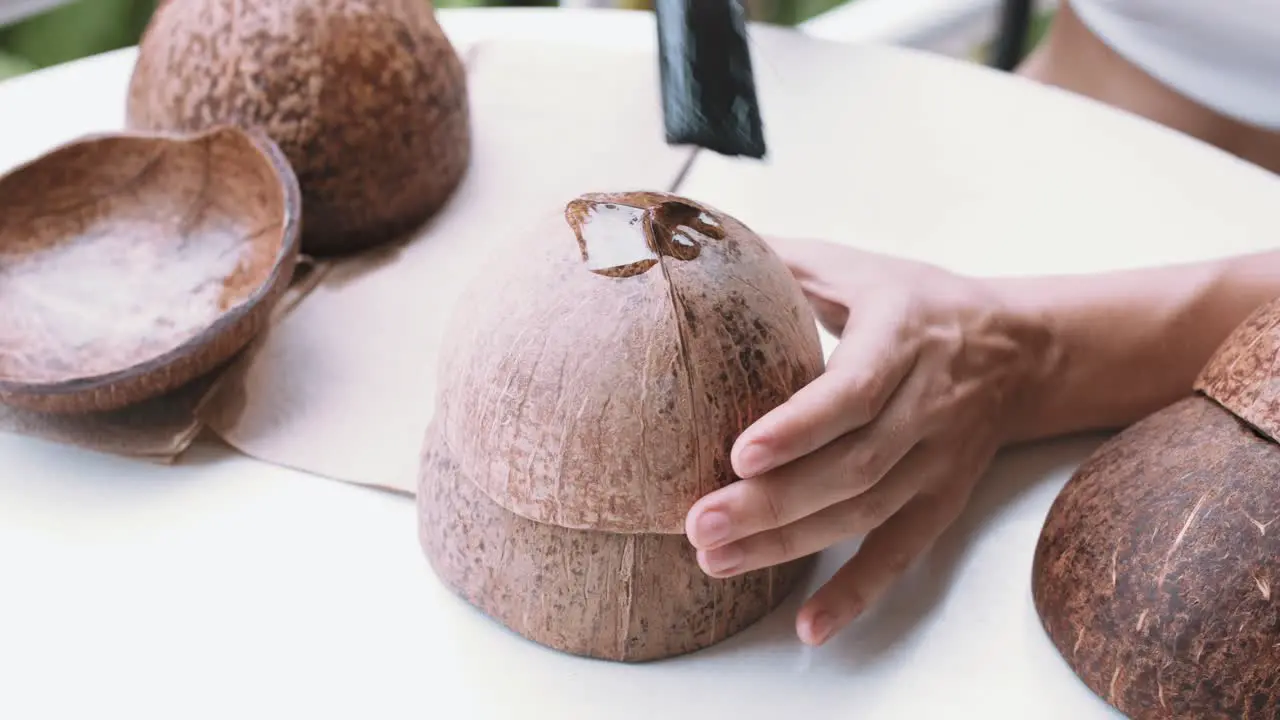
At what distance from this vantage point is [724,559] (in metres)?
0.74

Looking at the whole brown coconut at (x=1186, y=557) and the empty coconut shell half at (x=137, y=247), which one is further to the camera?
the empty coconut shell half at (x=137, y=247)

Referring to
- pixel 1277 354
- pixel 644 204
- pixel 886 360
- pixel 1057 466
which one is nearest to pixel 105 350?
pixel 644 204

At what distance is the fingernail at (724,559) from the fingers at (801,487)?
0.01 meters

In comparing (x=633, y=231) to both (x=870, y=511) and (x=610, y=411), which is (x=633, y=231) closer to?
(x=610, y=411)

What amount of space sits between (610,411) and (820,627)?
0.21 metres

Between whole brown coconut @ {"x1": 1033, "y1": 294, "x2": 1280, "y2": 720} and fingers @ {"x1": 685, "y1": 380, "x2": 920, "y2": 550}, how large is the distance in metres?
0.14

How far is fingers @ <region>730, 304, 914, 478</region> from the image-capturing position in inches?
28.3

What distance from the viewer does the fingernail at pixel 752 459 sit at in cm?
71

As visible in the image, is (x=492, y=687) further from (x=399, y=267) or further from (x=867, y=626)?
(x=399, y=267)

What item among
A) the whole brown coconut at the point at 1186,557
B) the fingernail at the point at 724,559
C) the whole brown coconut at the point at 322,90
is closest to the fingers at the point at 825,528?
the fingernail at the point at 724,559

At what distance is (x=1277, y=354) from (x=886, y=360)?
0.23 metres

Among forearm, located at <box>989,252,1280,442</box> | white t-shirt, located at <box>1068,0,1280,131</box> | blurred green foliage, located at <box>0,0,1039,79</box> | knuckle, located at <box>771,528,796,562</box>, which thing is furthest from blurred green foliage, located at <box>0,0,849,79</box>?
knuckle, located at <box>771,528,796,562</box>

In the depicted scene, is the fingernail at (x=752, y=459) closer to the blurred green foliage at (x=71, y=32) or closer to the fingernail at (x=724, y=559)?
the fingernail at (x=724, y=559)

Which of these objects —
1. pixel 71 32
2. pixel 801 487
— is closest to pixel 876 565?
pixel 801 487
